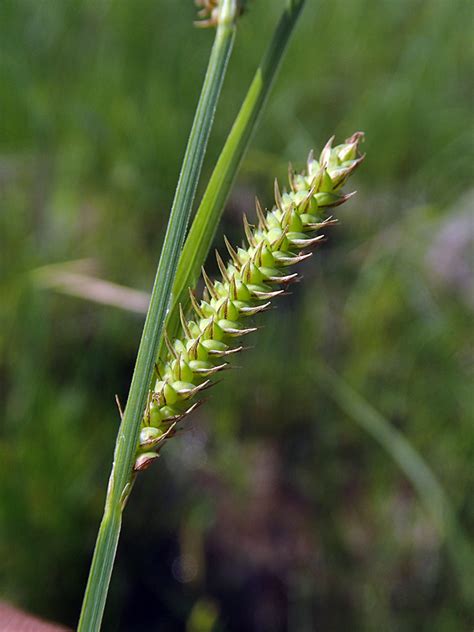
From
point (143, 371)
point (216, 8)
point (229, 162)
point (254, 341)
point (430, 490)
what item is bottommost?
point (430, 490)

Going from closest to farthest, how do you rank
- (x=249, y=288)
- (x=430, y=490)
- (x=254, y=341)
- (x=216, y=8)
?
(x=249, y=288) < (x=216, y=8) < (x=430, y=490) < (x=254, y=341)

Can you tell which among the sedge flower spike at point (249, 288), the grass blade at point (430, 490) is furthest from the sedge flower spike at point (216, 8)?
the grass blade at point (430, 490)

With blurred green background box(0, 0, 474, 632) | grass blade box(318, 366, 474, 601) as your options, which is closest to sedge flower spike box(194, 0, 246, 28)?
blurred green background box(0, 0, 474, 632)

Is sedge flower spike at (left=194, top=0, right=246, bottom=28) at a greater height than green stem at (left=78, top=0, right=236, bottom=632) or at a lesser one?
greater

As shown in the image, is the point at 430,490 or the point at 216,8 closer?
the point at 216,8

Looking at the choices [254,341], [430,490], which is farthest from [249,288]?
[254,341]

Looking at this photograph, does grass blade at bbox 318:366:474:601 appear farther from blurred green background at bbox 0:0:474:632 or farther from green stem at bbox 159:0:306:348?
green stem at bbox 159:0:306:348

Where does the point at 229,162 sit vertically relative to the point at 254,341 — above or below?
above

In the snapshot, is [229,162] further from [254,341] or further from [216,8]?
[254,341]
